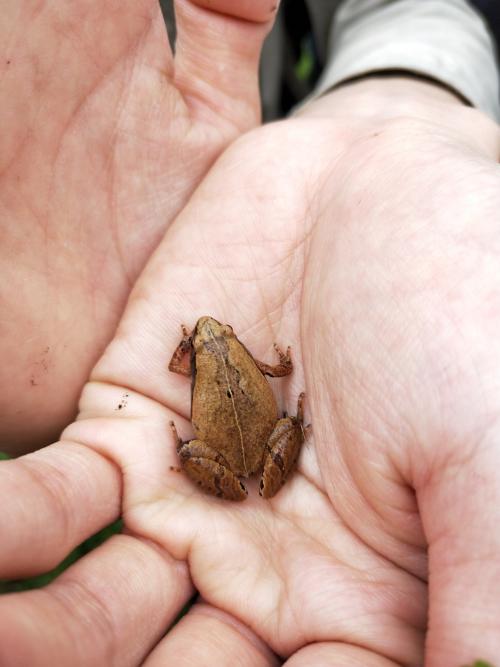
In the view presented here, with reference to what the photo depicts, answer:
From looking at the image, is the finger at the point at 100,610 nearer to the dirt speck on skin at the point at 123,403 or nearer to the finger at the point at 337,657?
the finger at the point at 337,657

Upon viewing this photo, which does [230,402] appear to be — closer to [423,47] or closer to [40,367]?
[40,367]

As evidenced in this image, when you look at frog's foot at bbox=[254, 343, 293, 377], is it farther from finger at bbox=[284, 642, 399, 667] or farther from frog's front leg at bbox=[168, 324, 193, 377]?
finger at bbox=[284, 642, 399, 667]

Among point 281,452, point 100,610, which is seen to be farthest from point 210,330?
point 100,610

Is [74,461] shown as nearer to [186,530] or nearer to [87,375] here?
[186,530]

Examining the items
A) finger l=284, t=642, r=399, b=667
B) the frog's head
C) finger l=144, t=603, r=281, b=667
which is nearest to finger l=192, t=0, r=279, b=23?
the frog's head

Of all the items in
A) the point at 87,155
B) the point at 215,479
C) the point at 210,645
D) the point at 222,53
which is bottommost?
the point at 210,645

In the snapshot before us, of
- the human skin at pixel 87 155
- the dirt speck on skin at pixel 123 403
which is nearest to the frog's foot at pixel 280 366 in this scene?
the dirt speck on skin at pixel 123 403
